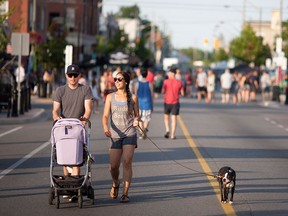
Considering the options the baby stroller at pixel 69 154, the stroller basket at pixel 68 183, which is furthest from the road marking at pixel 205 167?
the stroller basket at pixel 68 183

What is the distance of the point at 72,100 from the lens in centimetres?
1240

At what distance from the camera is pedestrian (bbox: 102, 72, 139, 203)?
12.0 m

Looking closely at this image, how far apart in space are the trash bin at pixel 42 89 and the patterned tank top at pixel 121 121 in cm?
3483

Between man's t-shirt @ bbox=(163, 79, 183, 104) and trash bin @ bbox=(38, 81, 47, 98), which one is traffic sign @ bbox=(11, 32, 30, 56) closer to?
man's t-shirt @ bbox=(163, 79, 183, 104)

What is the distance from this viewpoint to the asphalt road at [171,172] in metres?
11.6

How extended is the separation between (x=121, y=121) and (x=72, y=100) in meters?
0.83

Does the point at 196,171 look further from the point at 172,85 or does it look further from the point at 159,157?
the point at 172,85

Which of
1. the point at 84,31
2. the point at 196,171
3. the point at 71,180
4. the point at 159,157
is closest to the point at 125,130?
the point at 71,180

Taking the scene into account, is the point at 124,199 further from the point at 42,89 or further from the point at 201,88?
the point at 201,88

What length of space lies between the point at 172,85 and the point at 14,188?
10438mm

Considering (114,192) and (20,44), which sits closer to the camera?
(114,192)

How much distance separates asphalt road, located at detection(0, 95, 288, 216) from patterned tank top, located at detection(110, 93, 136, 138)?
0.92m

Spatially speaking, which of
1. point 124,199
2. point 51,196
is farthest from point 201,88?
point 51,196

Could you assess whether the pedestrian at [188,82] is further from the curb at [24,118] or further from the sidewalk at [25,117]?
the curb at [24,118]
